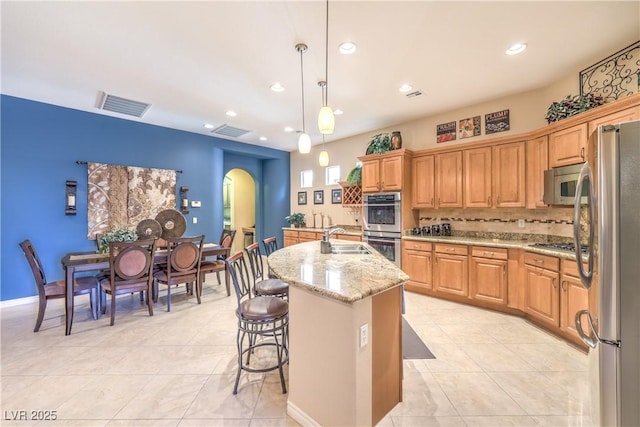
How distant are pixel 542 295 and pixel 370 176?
2.84 meters

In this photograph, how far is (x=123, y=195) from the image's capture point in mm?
4574

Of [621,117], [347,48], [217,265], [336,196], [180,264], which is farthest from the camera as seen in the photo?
[336,196]

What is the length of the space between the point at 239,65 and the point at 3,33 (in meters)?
2.00

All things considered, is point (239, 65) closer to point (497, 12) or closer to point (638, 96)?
point (497, 12)

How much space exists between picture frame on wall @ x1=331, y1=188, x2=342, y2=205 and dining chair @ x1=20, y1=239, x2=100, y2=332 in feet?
14.3

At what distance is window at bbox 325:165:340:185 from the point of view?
608 cm

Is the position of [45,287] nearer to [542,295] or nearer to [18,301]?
[18,301]

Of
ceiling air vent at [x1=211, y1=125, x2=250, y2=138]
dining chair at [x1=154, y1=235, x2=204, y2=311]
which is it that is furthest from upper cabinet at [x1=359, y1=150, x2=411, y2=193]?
dining chair at [x1=154, y1=235, x2=204, y2=311]

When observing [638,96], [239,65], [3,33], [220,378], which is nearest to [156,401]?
[220,378]

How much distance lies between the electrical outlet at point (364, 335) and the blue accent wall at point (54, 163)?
16.2 feet

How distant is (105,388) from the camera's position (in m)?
2.04

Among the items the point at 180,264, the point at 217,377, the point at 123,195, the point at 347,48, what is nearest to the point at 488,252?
the point at 347,48

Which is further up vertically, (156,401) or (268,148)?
(268,148)

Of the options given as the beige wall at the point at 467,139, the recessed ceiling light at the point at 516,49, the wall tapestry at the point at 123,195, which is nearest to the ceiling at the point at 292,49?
the recessed ceiling light at the point at 516,49
